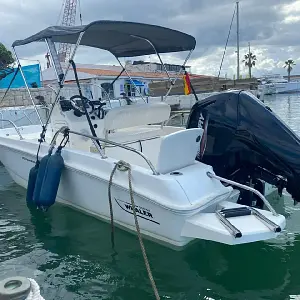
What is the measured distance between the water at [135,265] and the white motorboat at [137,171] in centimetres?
27

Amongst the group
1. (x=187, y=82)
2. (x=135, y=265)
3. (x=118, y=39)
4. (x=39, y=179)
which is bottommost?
(x=135, y=265)

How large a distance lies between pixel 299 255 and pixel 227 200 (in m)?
0.97

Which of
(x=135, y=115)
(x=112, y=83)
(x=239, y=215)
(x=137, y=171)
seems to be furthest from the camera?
(x=112, y=83)

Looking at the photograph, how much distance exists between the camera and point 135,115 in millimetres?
5723

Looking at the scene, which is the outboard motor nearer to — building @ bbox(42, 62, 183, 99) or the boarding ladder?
the boarding ladder

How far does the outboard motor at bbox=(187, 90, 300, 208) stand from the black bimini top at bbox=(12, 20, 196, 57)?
1.58 m

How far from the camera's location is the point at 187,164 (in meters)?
4.41

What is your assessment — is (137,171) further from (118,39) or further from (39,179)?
(118,39)

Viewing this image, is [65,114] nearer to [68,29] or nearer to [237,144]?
[68,29]

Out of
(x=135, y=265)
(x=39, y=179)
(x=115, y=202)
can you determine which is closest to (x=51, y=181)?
(x=39, y=179)

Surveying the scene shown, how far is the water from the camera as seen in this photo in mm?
3520

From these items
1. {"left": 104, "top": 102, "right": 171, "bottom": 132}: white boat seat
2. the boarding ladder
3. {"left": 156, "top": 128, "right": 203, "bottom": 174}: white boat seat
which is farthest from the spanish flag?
the boarding ladder

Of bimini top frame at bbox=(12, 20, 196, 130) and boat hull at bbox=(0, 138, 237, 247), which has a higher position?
bimini top frame at bbox=(12, 20, 196, 130)

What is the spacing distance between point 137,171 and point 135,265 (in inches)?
40.1
